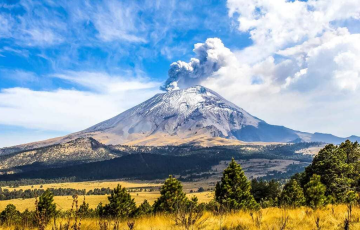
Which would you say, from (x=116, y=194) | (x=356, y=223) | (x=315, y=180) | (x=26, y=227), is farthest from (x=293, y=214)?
(x=116, y=194)

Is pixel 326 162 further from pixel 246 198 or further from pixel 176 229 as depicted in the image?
pixel 176 229

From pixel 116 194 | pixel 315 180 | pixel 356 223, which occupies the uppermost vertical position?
pixel 356 223

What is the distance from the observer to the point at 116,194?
5047cm

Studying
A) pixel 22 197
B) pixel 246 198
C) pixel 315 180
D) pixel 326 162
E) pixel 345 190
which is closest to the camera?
pixel 315 180

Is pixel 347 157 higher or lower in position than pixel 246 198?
higher

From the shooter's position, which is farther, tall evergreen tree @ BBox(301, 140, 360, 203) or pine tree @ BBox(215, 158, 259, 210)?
pine tree @ BBox(215, 158, 259, 210)

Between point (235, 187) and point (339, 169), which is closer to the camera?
point (339, 169)

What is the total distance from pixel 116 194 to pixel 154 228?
150 feet

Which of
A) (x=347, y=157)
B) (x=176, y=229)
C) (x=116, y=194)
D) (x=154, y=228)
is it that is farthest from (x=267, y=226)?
(x=116, y=194)

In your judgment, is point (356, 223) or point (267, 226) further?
point (356, 223)

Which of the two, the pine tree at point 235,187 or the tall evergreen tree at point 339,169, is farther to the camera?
the pine tree at point 235,187

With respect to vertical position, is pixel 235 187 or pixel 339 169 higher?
pixel 339 169

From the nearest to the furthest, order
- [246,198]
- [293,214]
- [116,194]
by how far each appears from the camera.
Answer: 1. [293,214]
2. [246,198]
3. [116,194]

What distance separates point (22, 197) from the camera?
178500 millimetres
